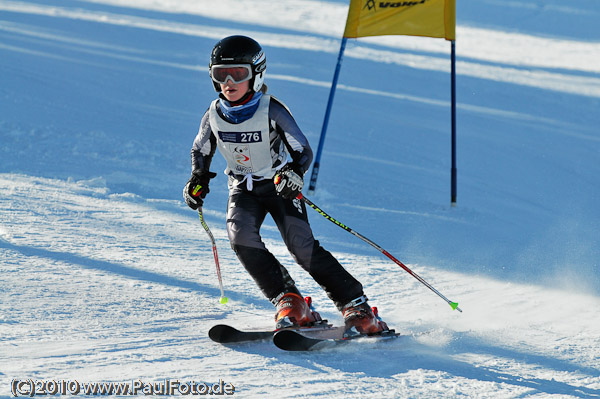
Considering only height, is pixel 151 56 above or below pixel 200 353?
above

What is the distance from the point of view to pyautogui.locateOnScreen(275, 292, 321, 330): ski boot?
382 centimetres

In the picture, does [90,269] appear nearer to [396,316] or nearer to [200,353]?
[200,353]

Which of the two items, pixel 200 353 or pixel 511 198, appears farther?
pixel 511 198

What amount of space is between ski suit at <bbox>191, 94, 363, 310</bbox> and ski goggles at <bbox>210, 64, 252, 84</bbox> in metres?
0.17

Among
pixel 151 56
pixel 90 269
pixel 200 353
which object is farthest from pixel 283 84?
pixel 200 353

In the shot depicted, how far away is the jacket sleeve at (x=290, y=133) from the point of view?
3.86 m

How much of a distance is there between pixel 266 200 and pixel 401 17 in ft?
12.8

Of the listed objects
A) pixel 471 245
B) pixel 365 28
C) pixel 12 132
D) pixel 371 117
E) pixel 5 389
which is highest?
pixel 365 28

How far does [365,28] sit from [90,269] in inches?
157

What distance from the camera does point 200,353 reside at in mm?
3549

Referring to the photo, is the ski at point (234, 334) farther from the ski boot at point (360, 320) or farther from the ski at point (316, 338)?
the ski boot at point (360, 320)

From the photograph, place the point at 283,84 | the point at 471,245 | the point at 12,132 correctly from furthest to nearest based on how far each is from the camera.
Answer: the point at 283,84
the point at 12,132
the point at 471,245

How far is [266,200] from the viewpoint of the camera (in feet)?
13.2

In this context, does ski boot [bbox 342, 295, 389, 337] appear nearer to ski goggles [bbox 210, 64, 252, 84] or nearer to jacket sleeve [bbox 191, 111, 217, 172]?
jacket sleeve [bbox 191, 111, 217, 172]
